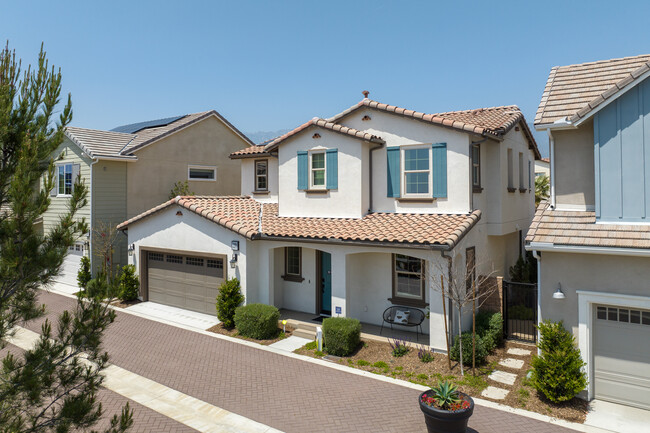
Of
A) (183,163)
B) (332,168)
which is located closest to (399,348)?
(332,168)

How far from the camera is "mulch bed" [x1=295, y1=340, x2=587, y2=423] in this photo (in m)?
9.35

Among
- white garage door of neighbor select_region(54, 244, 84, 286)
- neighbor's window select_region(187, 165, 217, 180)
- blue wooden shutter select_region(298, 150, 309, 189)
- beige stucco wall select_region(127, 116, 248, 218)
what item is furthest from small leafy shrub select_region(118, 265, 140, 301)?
blue wooden shutter select_region(298, 150, 309, 189)

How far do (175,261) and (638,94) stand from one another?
54.2 feet

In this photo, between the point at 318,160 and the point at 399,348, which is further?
the point at 318,160

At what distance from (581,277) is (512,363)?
3.60m

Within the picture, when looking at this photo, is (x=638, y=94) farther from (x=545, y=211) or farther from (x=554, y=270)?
(x=554, y=270)

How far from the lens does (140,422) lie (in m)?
8.92

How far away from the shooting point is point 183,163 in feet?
82.6

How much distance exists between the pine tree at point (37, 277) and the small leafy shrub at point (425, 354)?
Answer: 8.75 metres

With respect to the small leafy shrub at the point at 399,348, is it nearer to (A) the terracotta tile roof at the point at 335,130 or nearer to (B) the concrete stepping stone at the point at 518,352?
(B) the concrete stepping stone at the point at 518,352

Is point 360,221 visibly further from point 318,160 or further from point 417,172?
point 318,160

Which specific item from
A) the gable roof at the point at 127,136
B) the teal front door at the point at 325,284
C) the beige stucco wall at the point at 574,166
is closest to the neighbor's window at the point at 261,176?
the teal front door at the point at 325,284

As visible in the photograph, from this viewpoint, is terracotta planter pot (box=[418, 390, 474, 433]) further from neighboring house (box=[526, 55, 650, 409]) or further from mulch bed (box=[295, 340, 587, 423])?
neighboring house (box=[526, 55, 650, 409])

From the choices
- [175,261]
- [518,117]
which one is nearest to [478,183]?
[518,117]
